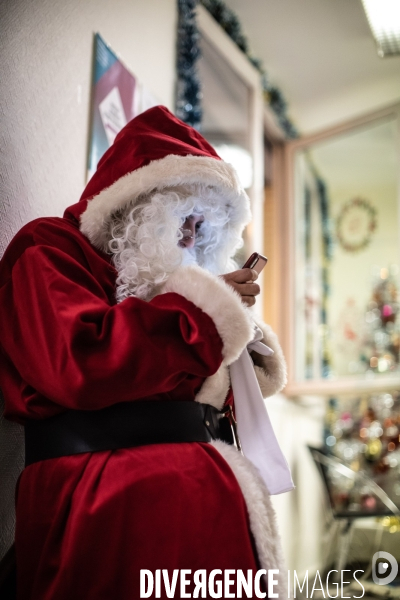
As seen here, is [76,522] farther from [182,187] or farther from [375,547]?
[375,547]

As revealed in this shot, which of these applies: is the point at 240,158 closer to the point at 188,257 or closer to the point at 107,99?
the point at 107,99

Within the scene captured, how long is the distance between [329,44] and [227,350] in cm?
288

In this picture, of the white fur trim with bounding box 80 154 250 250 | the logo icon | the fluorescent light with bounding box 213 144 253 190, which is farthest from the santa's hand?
the logo icon

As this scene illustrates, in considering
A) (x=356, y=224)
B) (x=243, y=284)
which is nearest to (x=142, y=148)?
(x=243, y=284)

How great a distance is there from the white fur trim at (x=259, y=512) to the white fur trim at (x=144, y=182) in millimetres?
553

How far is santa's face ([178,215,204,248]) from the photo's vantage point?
1.51 meters

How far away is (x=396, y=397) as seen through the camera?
14.1ft

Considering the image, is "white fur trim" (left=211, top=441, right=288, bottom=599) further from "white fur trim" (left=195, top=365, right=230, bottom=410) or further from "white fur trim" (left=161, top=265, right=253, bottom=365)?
"white fur trim" (left=161, top=265, right=253, bottom=365)

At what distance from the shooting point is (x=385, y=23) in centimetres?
313

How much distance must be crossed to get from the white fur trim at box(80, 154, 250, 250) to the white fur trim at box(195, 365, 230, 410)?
407 mm

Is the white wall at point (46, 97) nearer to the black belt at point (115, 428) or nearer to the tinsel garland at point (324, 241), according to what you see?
the black belt at point (115, 428)

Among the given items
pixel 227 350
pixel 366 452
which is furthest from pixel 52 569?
pixel 366 452

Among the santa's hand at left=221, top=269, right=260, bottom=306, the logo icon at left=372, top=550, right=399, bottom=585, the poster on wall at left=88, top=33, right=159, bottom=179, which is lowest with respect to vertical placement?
the logo icon at left=372, top=550, right=399, bottom=585

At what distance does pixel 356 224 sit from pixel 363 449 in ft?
5.55
